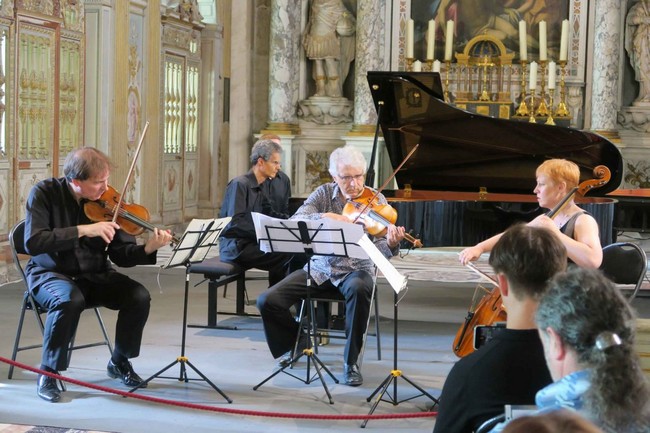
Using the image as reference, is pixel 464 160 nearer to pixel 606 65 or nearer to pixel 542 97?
pixel 542 97

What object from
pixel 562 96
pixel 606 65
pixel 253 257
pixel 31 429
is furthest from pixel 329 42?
pixel 31 429

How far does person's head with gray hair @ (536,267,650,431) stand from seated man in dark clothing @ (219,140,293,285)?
4.78m

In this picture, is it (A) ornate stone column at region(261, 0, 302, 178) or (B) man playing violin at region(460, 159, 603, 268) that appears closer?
(B) man playing violin at region(460, 159, 603, 268)

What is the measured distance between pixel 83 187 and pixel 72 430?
125cm

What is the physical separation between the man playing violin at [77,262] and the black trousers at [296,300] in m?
0.68

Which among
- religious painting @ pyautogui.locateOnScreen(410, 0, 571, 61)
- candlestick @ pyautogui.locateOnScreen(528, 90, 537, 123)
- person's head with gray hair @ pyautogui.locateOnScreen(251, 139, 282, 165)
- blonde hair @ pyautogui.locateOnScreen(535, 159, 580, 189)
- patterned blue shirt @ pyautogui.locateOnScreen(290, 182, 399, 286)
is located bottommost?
patterned blue shirt @ pyautogui.locateOnScreen(290, 182, 399, 286)

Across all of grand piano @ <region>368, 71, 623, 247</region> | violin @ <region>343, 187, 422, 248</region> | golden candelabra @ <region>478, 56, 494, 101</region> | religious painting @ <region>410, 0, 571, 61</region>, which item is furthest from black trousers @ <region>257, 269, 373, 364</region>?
religious painting @ <region>410, 0, 571, 61</region>

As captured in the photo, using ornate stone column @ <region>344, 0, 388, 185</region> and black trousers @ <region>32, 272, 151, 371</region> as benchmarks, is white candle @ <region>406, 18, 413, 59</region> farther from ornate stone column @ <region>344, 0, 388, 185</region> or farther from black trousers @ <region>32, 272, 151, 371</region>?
black trousers @ <region>32, 272, 151, 371</region>

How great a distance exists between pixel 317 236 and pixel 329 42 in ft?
28.6

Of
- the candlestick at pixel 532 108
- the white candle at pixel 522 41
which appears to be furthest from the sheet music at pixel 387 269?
the white candle at pixel 522 41

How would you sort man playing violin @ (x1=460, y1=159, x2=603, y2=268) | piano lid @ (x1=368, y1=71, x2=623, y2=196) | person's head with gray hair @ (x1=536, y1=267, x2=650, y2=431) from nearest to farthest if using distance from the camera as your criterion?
1. person's head with gray hair @ (x1=536, y1=267, x2=650, y2=431)
2. man playing violin @ (x1=460, y1=159, x2=603, y2=268)
3. piano lid @ (x1=368, y1=71, x2=623, y2=196)

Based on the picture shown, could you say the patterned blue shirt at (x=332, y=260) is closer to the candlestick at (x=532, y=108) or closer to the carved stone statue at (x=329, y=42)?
the candlestick at (x=532, y=108)

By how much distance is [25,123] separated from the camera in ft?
30.1

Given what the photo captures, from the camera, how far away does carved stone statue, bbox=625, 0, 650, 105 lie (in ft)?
43.1
